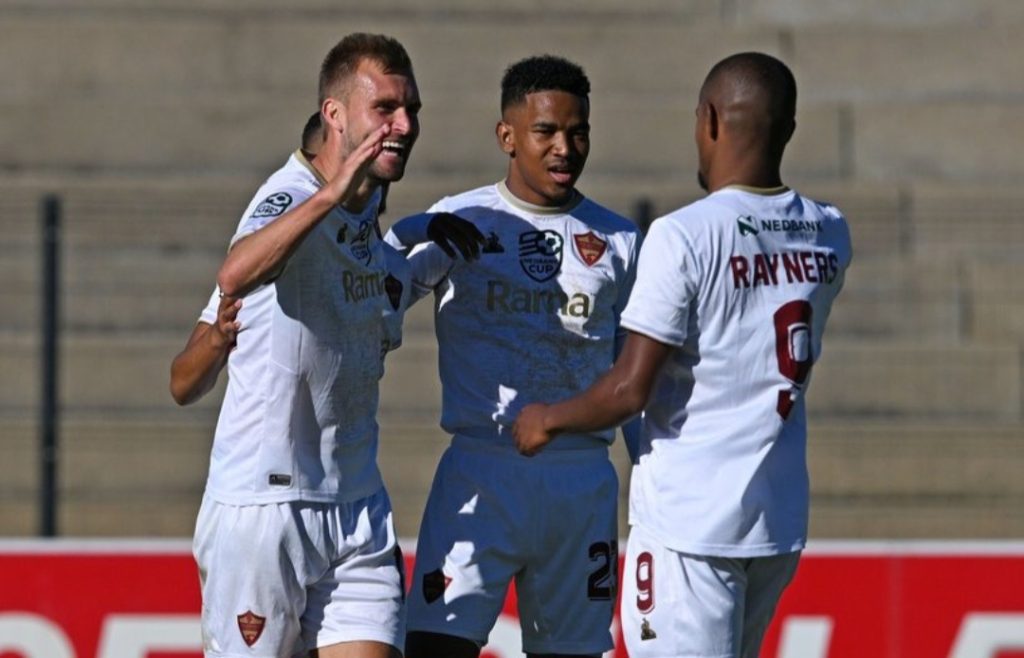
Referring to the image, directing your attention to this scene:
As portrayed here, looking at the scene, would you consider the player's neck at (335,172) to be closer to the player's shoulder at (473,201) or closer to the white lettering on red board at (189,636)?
the player's shoulder at (473,201)

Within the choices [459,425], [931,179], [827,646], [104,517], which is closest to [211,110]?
[104,517]

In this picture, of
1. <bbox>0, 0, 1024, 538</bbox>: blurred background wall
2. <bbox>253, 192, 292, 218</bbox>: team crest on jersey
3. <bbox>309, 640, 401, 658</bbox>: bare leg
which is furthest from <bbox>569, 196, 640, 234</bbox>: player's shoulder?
<bbox>0, 0, 1024, 538</bbox>: blurred background wall

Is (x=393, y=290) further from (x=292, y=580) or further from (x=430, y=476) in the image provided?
(x=430, y=476)

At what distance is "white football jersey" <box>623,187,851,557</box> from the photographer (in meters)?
4.77

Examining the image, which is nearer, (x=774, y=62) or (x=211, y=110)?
(x=774, y=62)

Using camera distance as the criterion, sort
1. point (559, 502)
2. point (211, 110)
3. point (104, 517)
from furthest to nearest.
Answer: point (211, 110), point (104, 517), point (559, 502)

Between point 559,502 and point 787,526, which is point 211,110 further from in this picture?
point 787,526

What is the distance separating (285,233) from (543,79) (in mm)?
1272

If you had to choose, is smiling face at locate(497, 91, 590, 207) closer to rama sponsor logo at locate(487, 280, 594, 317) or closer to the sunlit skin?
rama sponsor logo at locate(487, 280, 594, 317)

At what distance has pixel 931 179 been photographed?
509 inches

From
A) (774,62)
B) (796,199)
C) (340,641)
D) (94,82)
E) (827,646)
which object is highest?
(94,82)

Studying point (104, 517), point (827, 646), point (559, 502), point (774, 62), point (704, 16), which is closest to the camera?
point (774, 62)

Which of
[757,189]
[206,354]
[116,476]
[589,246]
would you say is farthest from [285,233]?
[116,476]

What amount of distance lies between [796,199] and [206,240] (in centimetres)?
662
